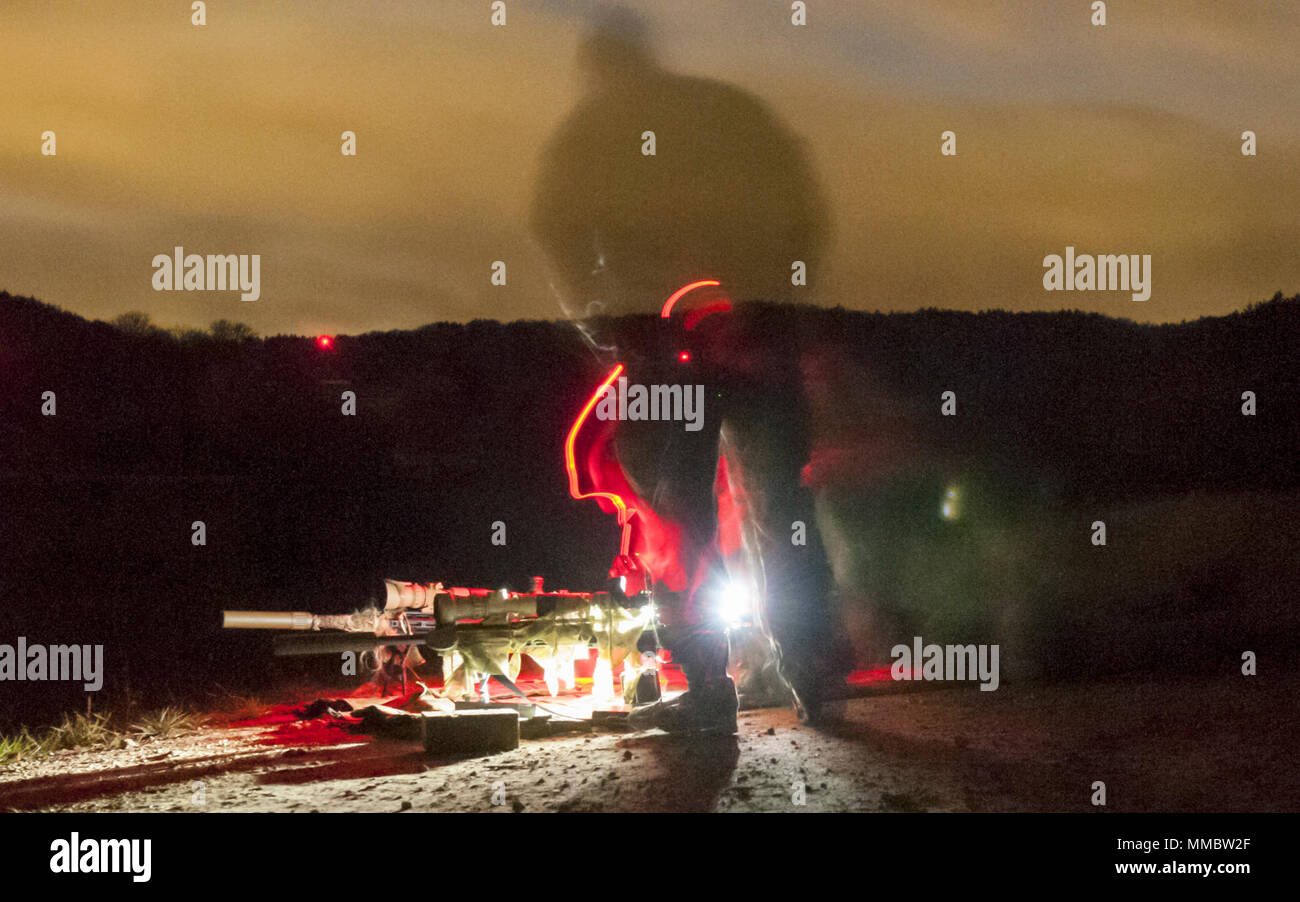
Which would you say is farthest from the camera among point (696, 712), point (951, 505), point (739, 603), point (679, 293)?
point (951, 505)

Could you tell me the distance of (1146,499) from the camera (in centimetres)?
2359

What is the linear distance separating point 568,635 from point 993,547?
11.6m

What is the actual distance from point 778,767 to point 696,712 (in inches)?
67.6

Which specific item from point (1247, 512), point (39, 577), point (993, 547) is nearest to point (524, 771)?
point (993, 547)

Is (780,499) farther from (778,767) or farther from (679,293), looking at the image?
(778,767)

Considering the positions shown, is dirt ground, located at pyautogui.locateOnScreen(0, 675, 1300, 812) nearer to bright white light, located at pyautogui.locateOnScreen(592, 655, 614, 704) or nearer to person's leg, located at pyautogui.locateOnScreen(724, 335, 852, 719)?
bright white light, located at pyautogui.locateOnScreen(592, 655, 614, 704)

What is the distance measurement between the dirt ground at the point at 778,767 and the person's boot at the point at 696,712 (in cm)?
25

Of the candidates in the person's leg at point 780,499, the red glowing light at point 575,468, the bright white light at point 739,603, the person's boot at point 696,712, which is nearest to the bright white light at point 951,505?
the bright white light at point 739,603

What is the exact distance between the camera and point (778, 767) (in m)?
9.12

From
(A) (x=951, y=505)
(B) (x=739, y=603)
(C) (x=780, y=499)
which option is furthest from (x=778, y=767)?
(A) (x=951, y=505)

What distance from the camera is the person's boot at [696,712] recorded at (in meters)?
10.7

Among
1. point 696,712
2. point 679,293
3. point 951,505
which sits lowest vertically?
point 696,712

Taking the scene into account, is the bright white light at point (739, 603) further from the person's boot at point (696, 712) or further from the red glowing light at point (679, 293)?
the red glowing light at point (679, 293)

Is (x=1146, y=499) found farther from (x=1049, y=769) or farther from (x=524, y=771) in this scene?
(x=524, y=771)
